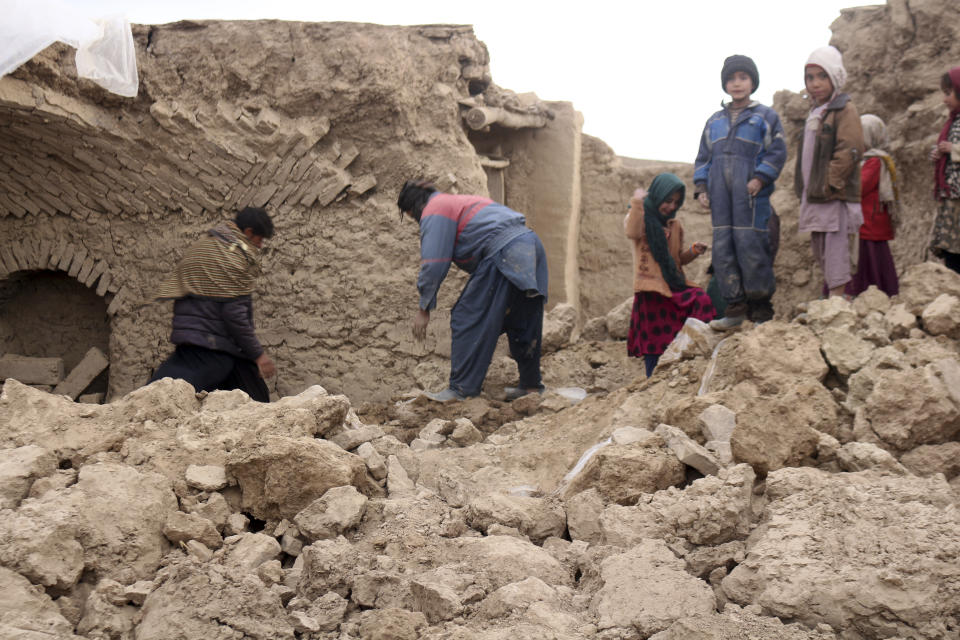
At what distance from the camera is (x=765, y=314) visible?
13.8 ft

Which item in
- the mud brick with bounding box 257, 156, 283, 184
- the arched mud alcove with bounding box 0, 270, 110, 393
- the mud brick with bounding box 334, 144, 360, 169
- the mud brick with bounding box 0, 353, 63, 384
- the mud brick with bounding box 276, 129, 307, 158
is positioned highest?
the mud brick with bounding box 276, 129, 307, 158

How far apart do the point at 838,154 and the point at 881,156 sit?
703 millimetres

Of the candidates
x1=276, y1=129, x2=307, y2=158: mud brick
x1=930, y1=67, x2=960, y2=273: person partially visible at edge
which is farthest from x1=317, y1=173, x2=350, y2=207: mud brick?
x1=930, y1=67, x2=960, y2=273: person partially visible at edge

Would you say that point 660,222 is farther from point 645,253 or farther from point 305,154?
point 305,154

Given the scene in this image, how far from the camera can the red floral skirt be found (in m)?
4.54

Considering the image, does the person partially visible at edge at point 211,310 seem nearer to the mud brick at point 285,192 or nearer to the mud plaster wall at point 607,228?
the mud brick at point 285,192

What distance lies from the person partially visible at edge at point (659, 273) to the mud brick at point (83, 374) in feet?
13.4

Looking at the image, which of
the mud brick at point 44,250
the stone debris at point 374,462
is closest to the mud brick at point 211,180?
the mud brick at point 44,250

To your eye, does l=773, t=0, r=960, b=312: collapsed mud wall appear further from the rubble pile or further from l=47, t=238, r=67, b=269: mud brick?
l=47, t=238, r=67, b=269: mud brick

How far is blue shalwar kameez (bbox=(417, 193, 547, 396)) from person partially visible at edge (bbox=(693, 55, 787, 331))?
40.9 inches

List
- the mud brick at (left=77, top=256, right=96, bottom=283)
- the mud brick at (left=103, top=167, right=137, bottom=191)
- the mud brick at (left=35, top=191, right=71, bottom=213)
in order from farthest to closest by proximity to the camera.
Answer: the mud brick at (left=77, top=256, right=96, bottom=283) → the mud brick at (left=35, top=191, right=71, bottom=213) → the mud brick at (left=103, top=167, right=137, bottom=191)

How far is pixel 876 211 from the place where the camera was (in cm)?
451

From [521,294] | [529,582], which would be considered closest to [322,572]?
[529,582]

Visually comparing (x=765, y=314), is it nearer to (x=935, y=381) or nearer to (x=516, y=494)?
(x=935, y=381)
